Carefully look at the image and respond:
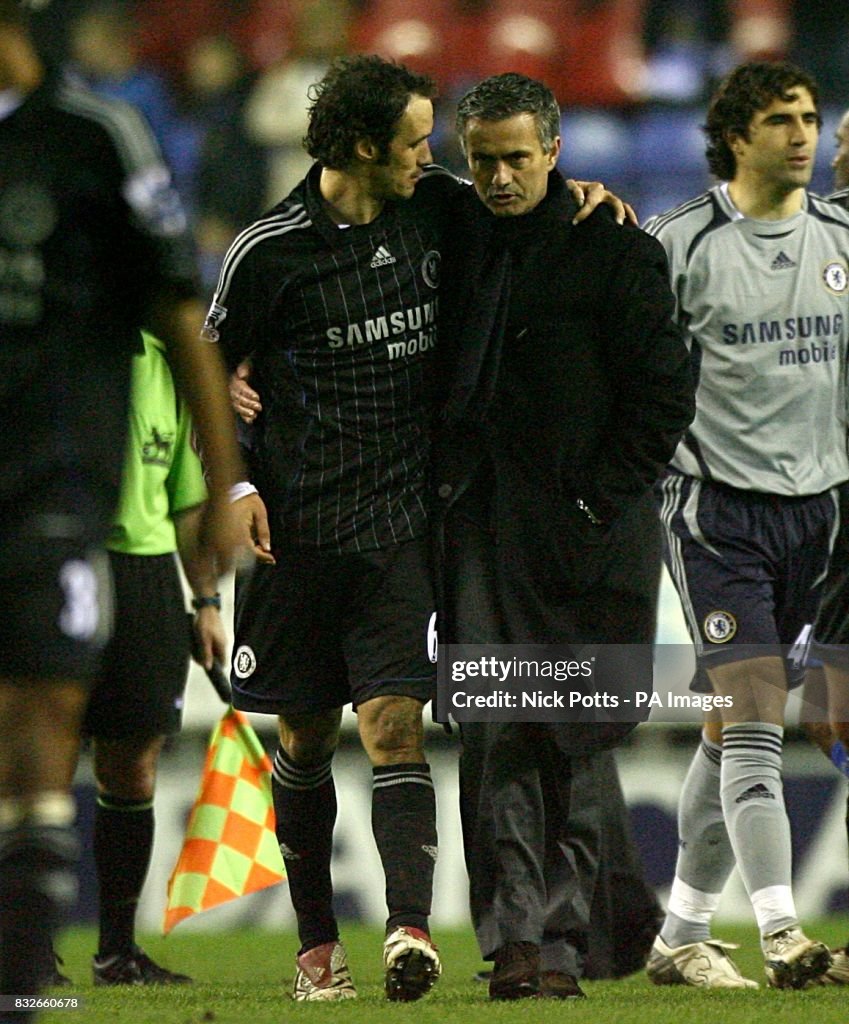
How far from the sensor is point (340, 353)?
4.70 m

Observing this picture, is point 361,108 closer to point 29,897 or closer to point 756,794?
point 756,794

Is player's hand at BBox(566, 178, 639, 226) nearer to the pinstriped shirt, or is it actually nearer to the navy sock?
the pinstriped shirt

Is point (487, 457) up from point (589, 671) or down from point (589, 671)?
up

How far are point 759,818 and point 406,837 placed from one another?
90 centimetres

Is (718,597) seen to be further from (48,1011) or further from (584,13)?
(584,13)

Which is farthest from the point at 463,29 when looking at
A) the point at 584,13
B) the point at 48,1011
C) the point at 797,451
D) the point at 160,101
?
the point at 48,1011

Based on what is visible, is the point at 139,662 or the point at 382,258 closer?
the point at 382,258

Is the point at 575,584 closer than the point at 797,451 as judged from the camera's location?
Yes

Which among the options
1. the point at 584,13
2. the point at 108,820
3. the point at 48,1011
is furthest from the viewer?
the point at 584,13

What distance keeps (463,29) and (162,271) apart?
28.5 ft

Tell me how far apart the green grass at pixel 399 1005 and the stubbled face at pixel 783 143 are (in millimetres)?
2029

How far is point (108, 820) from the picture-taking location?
548cm

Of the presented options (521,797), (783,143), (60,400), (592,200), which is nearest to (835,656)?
(521,797)

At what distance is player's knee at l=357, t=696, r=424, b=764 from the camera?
4.57 metres
